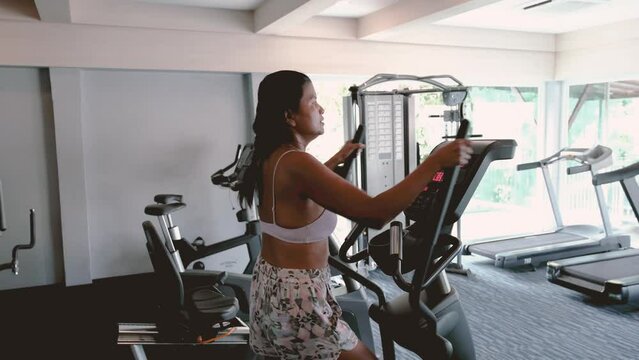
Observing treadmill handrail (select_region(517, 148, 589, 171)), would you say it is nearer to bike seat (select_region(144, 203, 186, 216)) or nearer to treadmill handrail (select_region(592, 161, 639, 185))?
treadmill handrail (select_region(592, 161, 639, 185))

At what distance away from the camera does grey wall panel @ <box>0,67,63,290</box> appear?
4.41m

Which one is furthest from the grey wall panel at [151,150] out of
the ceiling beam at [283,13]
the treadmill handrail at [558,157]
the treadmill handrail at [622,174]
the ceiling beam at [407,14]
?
the treadmill handrail at [622,174]

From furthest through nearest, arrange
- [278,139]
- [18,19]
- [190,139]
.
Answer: [190,139] < [18,19] < [278,139]

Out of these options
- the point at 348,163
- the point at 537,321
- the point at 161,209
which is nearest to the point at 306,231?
the point at 348,163

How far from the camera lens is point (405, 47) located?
5551mm

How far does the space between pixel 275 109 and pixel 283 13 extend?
9.57 feet

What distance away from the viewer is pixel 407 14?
446 cm

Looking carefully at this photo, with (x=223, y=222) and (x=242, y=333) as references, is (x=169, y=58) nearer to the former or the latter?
(x=223, y=222)

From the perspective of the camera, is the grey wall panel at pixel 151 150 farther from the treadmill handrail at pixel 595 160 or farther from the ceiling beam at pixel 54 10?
the treadmill handrail at pixel 595 160

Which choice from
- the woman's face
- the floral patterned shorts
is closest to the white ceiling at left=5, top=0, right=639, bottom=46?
the woman's face

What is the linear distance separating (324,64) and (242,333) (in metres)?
3.24

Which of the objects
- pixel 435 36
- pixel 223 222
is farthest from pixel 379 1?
pixel 223 222

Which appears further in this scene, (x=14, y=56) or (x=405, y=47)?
(x=405, y=47)

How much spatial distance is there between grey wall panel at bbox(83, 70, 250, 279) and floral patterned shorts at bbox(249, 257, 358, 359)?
12.1 feet
